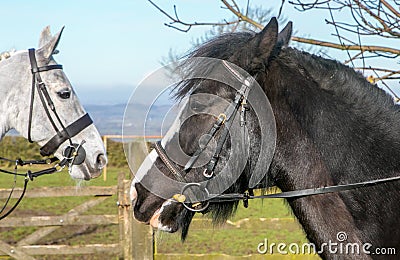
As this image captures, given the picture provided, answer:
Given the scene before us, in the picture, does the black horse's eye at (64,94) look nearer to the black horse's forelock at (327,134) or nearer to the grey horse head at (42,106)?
the grey horse head at (42,106)

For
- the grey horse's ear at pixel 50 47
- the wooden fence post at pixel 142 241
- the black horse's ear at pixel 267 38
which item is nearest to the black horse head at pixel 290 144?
the black horse's ear at pixel 267 38

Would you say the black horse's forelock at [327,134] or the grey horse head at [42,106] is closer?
the black horse's forelock at [327,134]

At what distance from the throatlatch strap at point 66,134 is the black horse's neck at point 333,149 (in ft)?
6.25

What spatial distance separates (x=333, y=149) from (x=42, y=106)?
2.33m

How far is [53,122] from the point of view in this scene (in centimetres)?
408

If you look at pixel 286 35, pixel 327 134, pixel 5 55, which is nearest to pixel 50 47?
pixel 5 55

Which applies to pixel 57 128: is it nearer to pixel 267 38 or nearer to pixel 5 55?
pixel 5 55

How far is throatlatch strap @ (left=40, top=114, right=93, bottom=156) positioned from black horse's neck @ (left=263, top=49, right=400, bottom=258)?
1905 mm

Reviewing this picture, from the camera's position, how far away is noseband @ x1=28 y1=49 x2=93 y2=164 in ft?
13.2

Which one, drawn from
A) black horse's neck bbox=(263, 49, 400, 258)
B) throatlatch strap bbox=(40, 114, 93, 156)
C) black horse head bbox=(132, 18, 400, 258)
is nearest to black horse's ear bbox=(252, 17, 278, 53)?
black horse head bbox=(132, 18, 400, 258)

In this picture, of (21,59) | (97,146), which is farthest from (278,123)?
(21,59)

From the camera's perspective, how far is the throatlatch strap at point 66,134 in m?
4.09

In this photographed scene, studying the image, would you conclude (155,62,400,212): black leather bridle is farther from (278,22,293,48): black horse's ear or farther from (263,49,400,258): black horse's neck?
(278,22,293,48): black horse's ear

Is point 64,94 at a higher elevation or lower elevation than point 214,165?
lower
